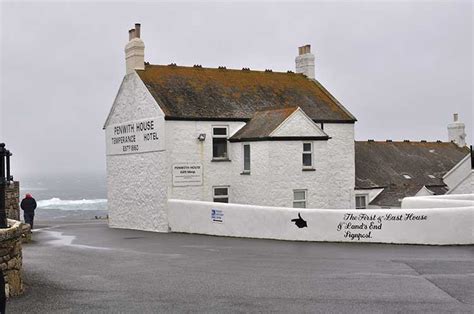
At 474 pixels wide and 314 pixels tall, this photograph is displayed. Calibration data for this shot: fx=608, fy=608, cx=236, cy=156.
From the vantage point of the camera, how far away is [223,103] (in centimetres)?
2909

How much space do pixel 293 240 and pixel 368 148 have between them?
1684 cm

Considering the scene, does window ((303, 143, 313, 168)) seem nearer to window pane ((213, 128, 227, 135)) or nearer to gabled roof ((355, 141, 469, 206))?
window pane ((213, 128, 227, 135))

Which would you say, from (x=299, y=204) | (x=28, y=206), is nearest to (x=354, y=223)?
(x=299, y=204)

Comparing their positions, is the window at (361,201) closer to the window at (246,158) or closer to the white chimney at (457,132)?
the window at (246,158)

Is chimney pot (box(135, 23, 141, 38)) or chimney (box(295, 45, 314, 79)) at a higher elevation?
chimney pot (box(135, 23, 141, 38))

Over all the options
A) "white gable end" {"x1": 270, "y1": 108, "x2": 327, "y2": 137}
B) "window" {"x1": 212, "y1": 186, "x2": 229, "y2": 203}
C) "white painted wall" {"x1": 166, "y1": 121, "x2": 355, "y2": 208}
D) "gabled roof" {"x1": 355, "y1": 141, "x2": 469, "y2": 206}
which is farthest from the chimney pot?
"gabled roof" {"x1": 355, "y1": 141, "x2": 469, "y2": 206}

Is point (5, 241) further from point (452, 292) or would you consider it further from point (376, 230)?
point (376, 230)

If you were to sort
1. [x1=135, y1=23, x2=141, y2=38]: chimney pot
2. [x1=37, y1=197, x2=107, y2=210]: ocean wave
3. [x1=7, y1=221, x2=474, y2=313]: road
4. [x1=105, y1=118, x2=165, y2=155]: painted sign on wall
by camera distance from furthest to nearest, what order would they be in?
[x1=37, y1=197, x2=107, y2=210]: ocean wave
[x1=135, y1=23, x2=141, y2=38]: chimney pot
[x1=105, y1=118, x2=165, y2=155]: painted sign on wall
[x1=7, y1=221, x2=474, y2=313]: road

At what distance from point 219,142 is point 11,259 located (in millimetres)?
17439

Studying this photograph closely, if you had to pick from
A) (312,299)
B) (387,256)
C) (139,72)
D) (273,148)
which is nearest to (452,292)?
(312,299)

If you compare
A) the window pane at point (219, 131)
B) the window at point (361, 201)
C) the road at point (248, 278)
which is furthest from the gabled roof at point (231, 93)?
the road at point (248, 278)

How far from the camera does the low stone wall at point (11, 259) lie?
37.3 feet

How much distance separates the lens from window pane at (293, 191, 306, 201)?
2706 centimetres

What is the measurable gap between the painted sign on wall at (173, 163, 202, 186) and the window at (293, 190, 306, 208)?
14.2 ft
